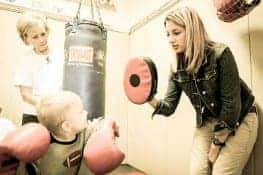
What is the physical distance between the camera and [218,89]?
48.9 inches

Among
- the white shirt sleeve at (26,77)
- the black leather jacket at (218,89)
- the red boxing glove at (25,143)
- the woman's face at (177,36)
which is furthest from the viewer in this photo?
the white shirt sleeve at (26,77)

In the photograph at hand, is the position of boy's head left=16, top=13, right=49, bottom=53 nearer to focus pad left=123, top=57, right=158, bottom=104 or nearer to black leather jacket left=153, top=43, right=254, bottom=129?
→ focus pad left=123, top=57, right=158, bottom=104

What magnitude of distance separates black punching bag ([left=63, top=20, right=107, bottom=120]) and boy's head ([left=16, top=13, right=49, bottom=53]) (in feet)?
1.03

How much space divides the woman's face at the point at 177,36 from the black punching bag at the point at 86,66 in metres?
0.45

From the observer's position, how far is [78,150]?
52.7 inches

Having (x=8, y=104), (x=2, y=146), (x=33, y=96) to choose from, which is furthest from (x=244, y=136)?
(x=8, y=104)

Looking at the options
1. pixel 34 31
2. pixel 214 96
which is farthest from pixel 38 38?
pixel 214 96

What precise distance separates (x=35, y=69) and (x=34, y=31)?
Answer: 244 mm

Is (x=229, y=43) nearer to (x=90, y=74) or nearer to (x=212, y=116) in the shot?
(x=212, y=116)

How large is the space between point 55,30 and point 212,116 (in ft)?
5.16

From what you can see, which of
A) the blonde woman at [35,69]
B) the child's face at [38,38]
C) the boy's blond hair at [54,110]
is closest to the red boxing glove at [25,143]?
the boy's blond hair at [54,110]

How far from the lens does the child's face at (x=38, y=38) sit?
1.82 meters

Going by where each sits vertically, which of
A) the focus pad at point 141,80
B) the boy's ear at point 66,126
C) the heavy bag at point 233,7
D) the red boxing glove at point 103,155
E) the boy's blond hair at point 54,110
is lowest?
the red boxing glove at point 103,155

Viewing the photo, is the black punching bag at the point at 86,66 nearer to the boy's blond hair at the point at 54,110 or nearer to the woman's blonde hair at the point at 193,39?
the boy's blond hair at the point at 54,110
